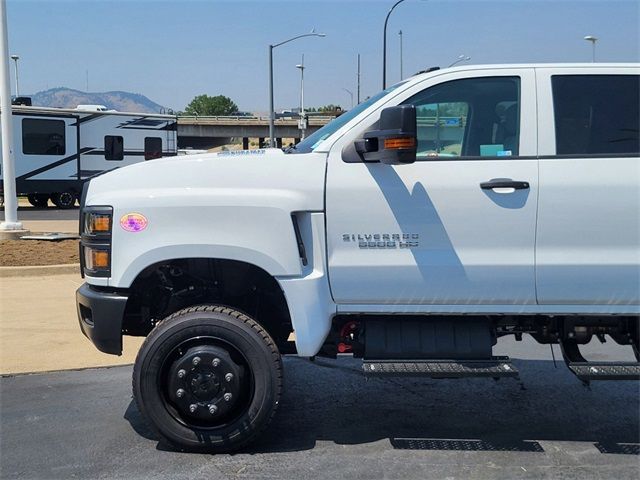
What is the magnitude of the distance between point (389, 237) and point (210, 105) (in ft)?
460

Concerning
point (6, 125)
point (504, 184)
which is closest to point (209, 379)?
point (504, 184)

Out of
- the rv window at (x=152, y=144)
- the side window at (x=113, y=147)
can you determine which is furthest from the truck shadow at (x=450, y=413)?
the rv window at (x=152, y=144)

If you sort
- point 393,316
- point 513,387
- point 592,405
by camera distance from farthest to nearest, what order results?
1. point 513,387
2. point 592,405
3. point 393,316

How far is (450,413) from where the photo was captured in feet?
15.6

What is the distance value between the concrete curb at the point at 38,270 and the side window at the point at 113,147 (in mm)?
14948

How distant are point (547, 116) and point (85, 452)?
345 cm

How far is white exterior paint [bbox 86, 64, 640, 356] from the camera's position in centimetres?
388

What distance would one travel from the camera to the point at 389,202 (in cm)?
391

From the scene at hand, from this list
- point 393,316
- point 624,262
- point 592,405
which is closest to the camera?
point 624,262

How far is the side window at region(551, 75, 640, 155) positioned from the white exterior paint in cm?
13

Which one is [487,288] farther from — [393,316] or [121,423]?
[121,423]

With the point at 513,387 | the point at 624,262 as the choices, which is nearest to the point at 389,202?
the point at 624,262

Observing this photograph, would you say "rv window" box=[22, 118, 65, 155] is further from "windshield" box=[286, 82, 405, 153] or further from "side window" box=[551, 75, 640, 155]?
"side window" box=[551, 75, 640, 155]

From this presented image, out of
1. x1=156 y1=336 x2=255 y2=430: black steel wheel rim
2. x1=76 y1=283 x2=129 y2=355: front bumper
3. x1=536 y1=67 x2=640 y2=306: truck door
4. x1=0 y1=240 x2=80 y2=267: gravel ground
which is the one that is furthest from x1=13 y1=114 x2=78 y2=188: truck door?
x1=536 y1=67 x2=640 y2=306: truck door
